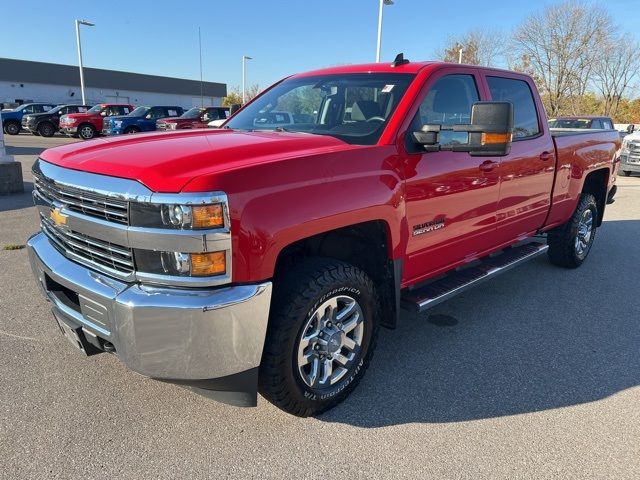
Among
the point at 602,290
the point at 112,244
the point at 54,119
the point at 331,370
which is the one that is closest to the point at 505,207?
the point at 602,290

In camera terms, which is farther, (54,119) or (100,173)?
(54,119)

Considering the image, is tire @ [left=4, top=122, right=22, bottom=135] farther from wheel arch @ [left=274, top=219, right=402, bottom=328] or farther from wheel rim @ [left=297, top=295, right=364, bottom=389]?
wheel rim @ [left=297, top=295, right=364, bottom=389]

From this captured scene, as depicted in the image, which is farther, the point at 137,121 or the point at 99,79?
the point at 99,79

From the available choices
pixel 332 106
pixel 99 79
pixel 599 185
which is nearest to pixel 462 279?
pixel 332 106

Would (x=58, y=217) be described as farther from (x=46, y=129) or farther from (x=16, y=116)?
(x=16, y=116)

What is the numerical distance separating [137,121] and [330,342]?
73.9 ft

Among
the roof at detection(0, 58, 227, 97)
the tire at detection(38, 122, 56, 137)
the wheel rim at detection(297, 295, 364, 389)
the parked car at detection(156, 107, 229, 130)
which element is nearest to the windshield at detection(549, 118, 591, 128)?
the parked car at detection(156, 107, 229, 130)

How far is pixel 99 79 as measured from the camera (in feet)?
185

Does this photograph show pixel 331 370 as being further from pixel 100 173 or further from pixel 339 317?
pixel 100 173

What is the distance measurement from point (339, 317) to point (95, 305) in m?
1.27

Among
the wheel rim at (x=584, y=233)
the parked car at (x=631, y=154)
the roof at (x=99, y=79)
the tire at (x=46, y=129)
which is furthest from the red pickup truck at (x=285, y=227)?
the roof at (x=99, y=79)

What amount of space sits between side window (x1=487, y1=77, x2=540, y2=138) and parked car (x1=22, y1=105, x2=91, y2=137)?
2628 cm

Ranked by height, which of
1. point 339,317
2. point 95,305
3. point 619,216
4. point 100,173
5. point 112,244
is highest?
point 100,173

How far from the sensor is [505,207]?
4008mm
